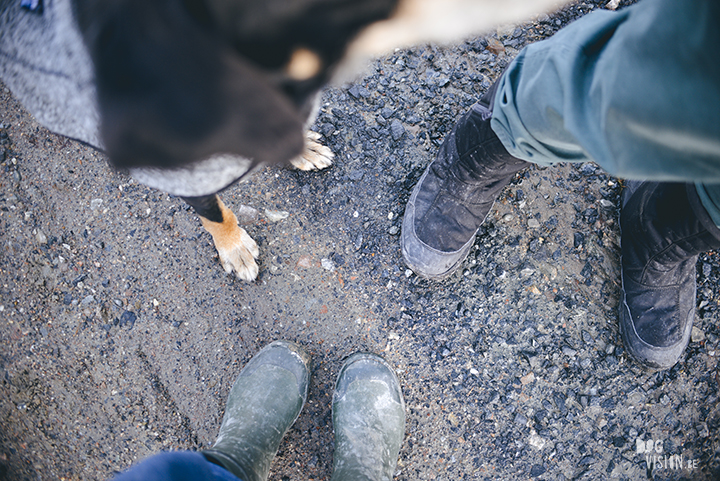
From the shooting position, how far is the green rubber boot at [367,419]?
174 centimetres

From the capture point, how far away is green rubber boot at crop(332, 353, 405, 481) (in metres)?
1.74

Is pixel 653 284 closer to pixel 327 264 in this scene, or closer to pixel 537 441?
pixel 537 441

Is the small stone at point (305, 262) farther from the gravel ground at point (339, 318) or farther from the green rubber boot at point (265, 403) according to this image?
the green rubber boot at point (265, 403)

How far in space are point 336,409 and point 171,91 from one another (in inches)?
68.3

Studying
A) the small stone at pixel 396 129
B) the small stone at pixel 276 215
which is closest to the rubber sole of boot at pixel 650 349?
the small stone at pixel 396 129

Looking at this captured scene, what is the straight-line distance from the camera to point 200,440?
6.24 ft

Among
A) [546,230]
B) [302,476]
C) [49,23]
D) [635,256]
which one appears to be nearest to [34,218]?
[49,23]

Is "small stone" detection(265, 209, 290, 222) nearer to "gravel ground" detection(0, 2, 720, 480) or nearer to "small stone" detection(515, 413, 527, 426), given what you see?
"gravel ground" detection(0, 2, 720, 480)

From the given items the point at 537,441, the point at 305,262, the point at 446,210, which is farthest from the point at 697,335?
the point at 305,262

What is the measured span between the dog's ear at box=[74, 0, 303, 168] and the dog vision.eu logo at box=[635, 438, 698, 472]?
8.01 ft

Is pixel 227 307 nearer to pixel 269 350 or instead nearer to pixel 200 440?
pixel 269 350

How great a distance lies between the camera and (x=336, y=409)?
186 centimetres

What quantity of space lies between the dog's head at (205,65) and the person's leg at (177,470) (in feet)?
3.51

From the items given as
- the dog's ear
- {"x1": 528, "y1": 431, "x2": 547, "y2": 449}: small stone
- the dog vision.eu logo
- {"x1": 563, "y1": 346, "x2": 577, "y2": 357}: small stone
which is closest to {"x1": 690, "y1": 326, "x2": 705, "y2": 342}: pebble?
the dog vision.eu logo
